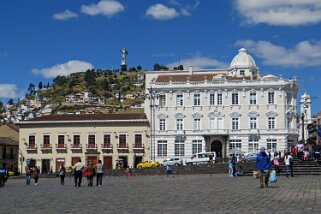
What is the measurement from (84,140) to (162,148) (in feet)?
32.3

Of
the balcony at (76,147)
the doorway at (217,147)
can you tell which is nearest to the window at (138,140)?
the balcony at (76,147)

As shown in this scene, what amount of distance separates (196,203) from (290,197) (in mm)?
3205

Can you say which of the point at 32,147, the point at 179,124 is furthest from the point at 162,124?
the point at 32,147

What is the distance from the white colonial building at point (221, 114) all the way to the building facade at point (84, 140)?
223 centimetres

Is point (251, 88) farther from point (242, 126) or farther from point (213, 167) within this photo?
point (213, 167)

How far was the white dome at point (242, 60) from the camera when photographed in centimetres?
7138

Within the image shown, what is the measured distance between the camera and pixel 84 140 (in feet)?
229

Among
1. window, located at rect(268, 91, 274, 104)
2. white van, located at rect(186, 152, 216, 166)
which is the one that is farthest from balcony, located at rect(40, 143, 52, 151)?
window, located at rect(268, 91, 274, 104)

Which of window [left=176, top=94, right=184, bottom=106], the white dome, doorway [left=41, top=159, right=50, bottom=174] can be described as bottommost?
doorway [left=41, top=159, right=50, bottom=174]

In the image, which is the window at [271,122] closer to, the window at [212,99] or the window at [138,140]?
the window at [212,99]

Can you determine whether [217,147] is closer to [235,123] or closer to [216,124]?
[216,124]

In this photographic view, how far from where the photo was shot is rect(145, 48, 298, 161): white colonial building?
213ft

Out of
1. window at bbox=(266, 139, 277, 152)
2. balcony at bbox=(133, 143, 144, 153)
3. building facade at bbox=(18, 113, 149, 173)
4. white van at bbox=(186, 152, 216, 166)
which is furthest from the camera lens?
building facade at bbox=(18, 113, 149, 173)

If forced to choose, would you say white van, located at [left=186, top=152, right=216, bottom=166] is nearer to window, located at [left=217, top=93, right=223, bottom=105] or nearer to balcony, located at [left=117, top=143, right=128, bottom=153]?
window, located at [left=217, top=93, right=223, bottom=105]
